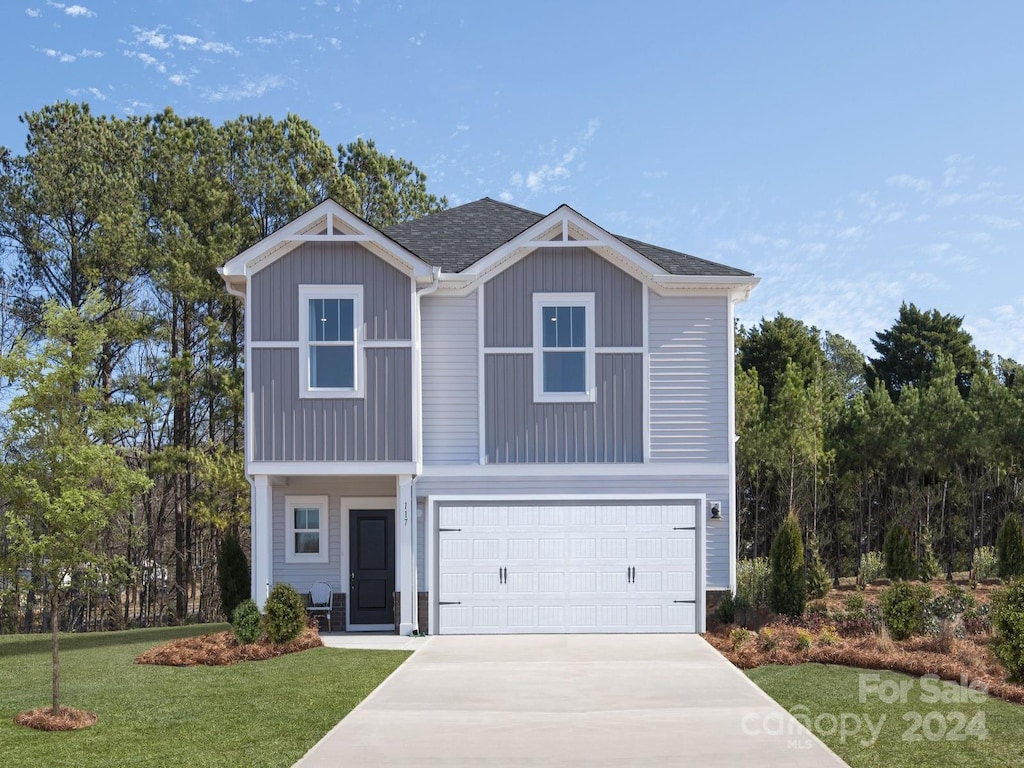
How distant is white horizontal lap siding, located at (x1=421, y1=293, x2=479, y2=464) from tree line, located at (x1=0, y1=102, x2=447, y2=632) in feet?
28.9

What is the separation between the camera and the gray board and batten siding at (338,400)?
16.2m

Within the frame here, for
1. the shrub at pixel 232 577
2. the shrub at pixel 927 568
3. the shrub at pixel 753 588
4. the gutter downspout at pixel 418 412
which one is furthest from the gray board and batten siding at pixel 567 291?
the shrub at pixel 927 568

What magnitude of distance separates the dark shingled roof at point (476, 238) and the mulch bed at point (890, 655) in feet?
20.3

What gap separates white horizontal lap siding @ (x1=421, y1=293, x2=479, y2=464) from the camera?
1689cm

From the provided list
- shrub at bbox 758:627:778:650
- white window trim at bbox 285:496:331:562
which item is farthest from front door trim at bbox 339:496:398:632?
shrub at bbox 758:627:778:650

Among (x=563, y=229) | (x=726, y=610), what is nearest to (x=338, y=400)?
(x=563, y=229)

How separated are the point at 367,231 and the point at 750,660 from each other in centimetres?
860

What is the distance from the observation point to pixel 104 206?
25562 millimetres

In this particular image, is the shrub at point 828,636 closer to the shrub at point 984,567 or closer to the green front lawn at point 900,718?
the green front lawn at point 900,718

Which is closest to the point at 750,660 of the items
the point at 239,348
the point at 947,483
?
the point at 947,483

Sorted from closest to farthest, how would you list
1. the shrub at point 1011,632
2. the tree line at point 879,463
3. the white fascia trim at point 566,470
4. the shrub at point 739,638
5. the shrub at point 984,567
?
the shrub at point 1011,632 < the shrub at point 739,638 < the white fascia trim at point 566,470 < the shrub at point 984,567 < the tree line at point 879,463

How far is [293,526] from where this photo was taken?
58.5 ft

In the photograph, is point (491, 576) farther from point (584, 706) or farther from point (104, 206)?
point (104, 206)

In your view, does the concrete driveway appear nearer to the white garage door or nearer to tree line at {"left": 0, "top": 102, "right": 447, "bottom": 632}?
the white garage door
